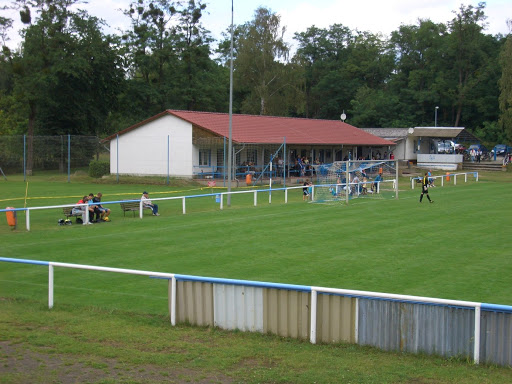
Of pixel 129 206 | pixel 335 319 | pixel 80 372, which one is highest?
pixel 129 206

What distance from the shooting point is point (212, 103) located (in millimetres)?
68625

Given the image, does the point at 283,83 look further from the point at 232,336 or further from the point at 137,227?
the point at 232,336

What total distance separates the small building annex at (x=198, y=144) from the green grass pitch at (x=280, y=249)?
16.0 meters

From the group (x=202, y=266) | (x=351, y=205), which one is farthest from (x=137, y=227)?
(x=351, y=205)

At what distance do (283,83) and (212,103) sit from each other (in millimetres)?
8923

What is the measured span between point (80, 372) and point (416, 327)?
4196mm

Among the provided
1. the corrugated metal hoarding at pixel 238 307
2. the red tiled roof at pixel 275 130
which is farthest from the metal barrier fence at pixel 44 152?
the corrugated metal hoarding at pixel 238 307

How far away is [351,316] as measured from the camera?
782cm

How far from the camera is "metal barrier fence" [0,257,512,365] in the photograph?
7.07m

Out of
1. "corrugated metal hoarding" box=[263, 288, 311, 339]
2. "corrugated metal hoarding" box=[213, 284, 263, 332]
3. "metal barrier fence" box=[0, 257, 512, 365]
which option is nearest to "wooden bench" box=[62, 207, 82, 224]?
"metal barrier fence" box=[0, 257, 512, 365]

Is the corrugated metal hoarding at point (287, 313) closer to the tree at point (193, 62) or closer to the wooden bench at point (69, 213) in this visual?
the wooden bench at point (69, 213)

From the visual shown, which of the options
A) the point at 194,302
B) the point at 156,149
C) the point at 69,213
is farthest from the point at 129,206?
the point at 156,149

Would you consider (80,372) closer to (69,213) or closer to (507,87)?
(69,213)

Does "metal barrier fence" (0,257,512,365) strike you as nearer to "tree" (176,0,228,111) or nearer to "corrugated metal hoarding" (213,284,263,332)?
"corrugated metal hoarding" (213,284,263,332)
